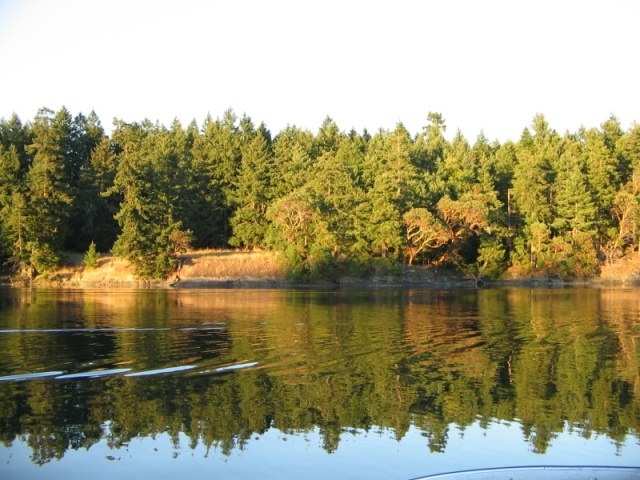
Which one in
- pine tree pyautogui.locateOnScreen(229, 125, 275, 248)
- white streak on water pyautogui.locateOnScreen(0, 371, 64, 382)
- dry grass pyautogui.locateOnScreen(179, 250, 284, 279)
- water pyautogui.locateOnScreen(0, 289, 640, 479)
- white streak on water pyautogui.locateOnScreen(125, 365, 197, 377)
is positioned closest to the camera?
water pyautogui.locateOnScreen(0, 289, 640, 479)

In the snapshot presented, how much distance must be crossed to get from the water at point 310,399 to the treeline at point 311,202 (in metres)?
39.6

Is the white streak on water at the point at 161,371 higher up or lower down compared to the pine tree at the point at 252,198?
lower down

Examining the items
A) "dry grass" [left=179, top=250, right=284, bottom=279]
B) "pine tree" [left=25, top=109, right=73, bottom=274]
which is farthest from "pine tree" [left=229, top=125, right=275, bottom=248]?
"pine tree" [left=25, top=109, right=73, bottom=274]

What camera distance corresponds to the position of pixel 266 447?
11617 mm

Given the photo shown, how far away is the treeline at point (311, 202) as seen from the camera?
65938 millimetres

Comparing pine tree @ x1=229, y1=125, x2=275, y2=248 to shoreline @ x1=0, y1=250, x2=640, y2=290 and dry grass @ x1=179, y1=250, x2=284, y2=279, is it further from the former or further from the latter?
dry grass @ x1=179, y1=250, x2=284, y2=279

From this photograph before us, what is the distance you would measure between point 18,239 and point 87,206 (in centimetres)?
936

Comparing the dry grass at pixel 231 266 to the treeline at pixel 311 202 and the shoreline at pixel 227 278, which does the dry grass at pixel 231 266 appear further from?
the treeline at pixel 311 202

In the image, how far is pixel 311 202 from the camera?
215 ft

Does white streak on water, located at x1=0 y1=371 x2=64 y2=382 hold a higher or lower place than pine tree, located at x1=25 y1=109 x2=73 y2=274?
lower

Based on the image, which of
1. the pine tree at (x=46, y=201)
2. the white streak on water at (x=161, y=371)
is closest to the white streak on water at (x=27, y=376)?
the white streak on water at (x=161, y=371)

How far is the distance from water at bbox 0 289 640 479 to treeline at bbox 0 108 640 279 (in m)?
39.6

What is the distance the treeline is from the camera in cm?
6594

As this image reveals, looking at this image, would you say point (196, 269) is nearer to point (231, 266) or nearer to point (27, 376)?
point (231, 266)
